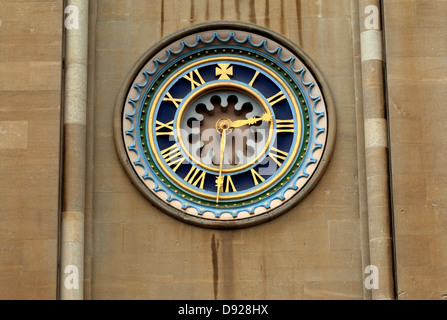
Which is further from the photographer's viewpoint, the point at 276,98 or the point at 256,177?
the point at 276,98

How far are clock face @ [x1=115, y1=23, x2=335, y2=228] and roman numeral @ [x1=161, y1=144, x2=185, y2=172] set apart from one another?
0.05 feet

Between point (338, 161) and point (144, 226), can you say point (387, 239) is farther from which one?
point (144, 226)

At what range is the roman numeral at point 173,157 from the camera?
25078mm

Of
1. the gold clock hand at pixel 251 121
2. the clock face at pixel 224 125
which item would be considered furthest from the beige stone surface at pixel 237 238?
the gold clock hand at pixel 251 121

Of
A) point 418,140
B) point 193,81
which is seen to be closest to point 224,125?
point 193,81

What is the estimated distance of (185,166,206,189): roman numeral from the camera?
25.0 metres

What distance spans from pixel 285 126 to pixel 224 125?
3.19 feet

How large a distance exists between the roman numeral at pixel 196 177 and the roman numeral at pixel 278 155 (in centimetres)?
111

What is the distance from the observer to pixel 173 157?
25.1 meters

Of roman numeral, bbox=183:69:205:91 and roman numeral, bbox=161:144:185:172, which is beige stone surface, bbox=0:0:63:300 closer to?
roman numeral, bbox=161:144:185:172

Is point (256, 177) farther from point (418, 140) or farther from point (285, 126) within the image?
point (418, 140)

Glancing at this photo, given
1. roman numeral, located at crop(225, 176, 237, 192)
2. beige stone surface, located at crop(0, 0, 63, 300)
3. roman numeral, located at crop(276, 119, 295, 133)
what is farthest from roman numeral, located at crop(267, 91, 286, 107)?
beige stone surface, located at crop(0, 0, 63, 300)

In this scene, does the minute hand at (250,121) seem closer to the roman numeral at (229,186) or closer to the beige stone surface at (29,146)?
the roman numeral at (229,186)
